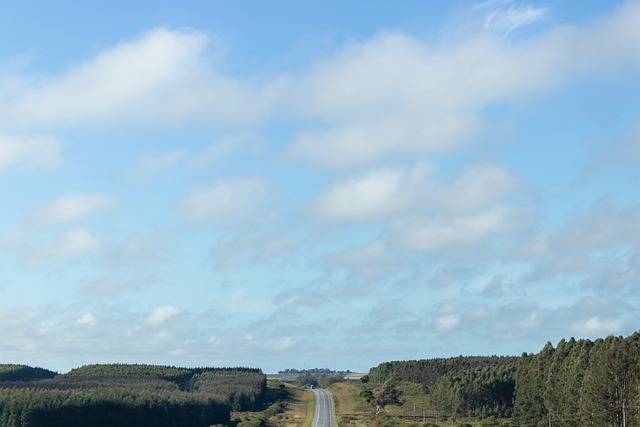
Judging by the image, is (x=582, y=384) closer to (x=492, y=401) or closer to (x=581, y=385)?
(x=581, y=385)

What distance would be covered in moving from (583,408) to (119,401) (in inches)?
3918

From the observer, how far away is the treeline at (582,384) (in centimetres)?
9825

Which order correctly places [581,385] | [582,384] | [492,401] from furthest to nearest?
1. [492,401]
2. [581,385]
3. [582,384]

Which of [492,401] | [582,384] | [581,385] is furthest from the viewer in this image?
[492,401]

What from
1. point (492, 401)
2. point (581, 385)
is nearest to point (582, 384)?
point (581, 385)

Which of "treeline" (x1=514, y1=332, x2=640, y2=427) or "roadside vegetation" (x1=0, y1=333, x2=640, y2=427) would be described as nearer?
"treeline" (x1=514, y1=332, x2=640, y2=427)

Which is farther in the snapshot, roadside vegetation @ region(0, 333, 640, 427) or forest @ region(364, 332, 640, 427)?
roadside vegetation @ region(0, 333, 640, 427)

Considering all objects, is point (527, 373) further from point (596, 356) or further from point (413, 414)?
point (413, 414)

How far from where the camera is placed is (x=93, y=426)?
168 metres

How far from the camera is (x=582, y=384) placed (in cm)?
10875

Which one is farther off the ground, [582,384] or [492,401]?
[492,401]

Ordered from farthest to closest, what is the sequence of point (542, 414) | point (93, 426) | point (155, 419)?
point (155, 419) < point (93, 426) < point (542, 414)

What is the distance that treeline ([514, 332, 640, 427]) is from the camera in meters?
98.2

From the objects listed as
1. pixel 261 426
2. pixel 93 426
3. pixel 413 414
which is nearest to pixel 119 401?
pixel 93 426
